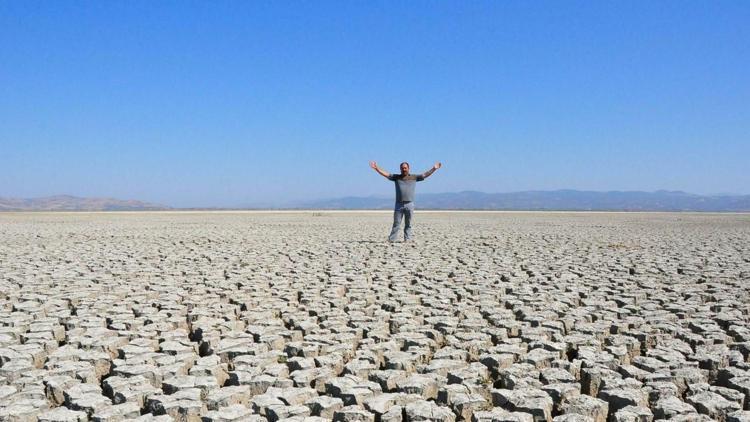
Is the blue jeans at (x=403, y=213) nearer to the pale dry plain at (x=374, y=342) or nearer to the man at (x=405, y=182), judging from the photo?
the man at (x=405, y=182)

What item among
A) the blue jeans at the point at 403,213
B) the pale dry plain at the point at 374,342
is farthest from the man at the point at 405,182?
the pale dry plain at the point at 374,342

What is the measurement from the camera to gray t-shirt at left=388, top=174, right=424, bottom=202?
33.1 feet

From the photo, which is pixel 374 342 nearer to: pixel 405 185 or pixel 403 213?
pixel 405 185

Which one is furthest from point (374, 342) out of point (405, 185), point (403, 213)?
point (403, 213)

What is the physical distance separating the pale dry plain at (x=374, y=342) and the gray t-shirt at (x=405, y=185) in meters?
2.52

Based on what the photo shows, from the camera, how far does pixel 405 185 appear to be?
1012cm

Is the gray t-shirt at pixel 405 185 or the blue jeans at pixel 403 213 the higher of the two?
the gray t-shirt at pixel 405 185

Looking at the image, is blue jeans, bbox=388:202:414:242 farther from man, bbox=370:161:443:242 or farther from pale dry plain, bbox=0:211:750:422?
pale dry plain, bbox=0:211:750:422

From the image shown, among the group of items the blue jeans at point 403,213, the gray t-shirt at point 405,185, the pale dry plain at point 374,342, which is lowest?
the pale dry plain at point 374,342

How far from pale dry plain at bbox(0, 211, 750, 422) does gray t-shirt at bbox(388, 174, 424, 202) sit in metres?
2.52

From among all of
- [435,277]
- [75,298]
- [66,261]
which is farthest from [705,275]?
[66,261]

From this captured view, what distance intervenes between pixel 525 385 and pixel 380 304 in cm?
227

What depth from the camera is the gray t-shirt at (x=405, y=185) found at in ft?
33.1

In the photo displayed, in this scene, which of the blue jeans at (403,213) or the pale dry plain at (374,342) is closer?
the pale dry plain at (374,342)
